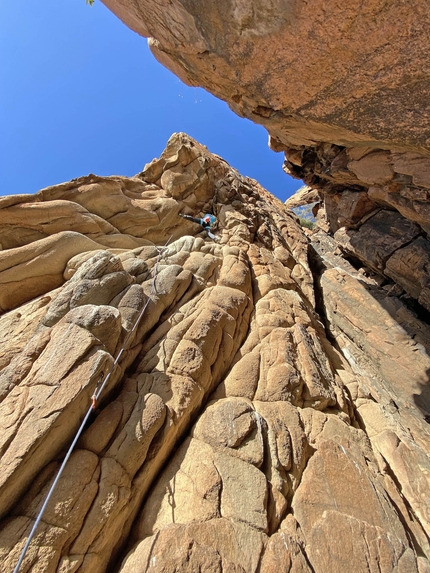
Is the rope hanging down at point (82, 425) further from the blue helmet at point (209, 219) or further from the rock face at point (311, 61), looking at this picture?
the rock face at point (311, 61)

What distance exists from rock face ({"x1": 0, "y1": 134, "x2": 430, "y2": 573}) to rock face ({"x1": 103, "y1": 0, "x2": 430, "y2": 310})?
624 cm

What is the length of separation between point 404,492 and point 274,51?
11.3 m

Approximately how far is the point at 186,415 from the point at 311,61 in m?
8.56

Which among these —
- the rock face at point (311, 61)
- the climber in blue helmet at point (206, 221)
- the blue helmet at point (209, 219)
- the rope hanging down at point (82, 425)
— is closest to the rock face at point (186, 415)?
the rope hanging down at point (82, 425)

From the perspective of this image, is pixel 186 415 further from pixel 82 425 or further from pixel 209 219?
pixel 209 219

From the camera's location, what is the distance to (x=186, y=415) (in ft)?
23.9

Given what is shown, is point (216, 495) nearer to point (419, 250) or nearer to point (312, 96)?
point (312, 96)

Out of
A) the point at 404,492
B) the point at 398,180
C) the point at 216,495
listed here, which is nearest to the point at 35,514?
the point at 216,495

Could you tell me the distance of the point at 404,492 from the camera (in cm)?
782

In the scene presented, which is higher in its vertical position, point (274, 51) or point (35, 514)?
point (274, 51)

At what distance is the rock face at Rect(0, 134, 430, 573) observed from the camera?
5.24 m

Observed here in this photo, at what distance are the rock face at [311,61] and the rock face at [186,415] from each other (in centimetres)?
624

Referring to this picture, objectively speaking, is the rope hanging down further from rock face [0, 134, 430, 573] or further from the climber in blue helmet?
the climber in blue helmet

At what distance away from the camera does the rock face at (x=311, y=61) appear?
5.37 m
